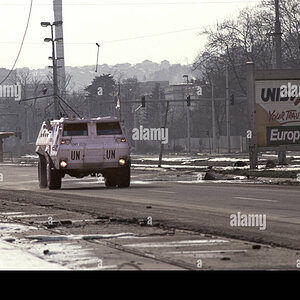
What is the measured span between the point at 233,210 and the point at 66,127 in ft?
48.6

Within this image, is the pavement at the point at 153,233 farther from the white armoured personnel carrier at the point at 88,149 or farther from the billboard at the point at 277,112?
the billboard at the point at 277,112

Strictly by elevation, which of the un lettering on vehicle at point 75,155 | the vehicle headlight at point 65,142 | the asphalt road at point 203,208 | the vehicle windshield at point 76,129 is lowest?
the asphalt road at point 203,208

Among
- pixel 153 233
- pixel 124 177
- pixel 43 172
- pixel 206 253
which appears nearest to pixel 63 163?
pixel 124 177

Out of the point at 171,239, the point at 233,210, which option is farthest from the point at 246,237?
the point at 233,210

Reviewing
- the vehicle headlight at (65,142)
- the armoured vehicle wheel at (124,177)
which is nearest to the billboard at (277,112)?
the armoured vehicle wheel at (124,177)

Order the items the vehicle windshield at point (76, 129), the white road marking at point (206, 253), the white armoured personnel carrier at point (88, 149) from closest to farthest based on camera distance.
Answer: the white road marking at point (206, 253) < the white armoured personnel carrier at point (88, 149) < the vehicle windshield at point (76, 129)

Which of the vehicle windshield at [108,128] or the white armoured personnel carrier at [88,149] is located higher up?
the vehicle windshield at [108,128]

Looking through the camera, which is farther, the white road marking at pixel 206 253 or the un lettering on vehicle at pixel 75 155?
the un lettering on vehicle at pixel 75 155

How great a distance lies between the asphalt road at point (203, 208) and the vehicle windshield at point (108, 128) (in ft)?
11.1

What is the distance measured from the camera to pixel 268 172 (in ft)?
139

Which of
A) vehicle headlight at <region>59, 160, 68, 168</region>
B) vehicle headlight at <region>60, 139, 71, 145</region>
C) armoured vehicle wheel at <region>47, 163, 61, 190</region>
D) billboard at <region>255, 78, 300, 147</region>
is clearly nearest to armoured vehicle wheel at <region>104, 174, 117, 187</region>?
armoured vehicle wheel at <region>47, 163, 61, 190</region>

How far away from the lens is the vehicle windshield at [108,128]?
1403 inches

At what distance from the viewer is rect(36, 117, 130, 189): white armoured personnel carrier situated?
35281 millimetres

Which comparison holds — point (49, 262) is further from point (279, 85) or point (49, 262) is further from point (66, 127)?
point (279, 85)
